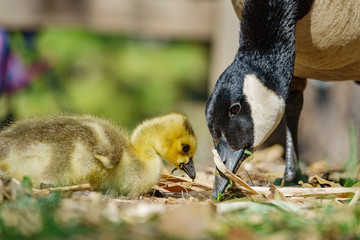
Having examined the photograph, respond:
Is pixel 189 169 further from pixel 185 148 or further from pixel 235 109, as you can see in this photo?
pixel 235 109

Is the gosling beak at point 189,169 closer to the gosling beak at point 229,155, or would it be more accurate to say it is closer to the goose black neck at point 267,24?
the gosling beak at point 229,155

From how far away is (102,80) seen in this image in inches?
336

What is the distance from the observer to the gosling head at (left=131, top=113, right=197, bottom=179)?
306 centimetres

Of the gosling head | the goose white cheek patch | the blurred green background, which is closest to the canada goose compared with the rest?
the goose white cheek patch

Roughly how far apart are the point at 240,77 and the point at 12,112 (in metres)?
3.69

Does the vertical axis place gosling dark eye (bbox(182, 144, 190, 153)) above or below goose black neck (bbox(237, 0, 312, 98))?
below

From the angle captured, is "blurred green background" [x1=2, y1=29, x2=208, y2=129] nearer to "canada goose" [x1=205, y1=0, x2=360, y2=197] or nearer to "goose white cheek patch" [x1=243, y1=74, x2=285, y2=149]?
"canada goose" [x1=205, y1=0, x2=360, y2=197]

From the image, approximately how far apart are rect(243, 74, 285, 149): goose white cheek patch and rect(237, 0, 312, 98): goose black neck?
9 centimetres

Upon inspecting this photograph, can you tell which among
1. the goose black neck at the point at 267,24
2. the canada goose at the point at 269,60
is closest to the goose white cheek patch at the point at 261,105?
the canada goose at the point at 269,60

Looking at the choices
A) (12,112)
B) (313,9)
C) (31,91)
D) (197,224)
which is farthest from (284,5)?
(31,91)

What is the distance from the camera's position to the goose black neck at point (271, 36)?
3307mm

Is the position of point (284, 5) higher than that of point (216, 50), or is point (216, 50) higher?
point (284, 5)

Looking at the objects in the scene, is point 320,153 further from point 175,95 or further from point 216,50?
point 175,95

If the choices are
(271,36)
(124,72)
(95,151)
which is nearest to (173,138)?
(95,151)
